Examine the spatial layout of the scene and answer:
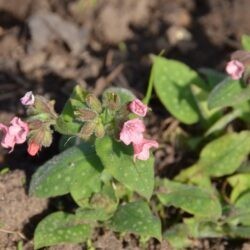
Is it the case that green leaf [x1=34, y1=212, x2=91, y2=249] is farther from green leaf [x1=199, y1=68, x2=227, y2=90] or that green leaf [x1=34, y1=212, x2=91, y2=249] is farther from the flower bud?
green leaf [x1=199, y1=68, x2=227, y2=90]

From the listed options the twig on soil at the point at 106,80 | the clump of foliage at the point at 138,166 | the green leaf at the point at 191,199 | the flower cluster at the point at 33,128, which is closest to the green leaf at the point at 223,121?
the clump of foliage at the point at 138,166

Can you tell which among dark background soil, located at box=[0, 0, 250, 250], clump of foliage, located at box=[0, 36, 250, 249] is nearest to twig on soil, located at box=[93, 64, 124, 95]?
dark background soil, located at box=[0, 0, 250, 250]

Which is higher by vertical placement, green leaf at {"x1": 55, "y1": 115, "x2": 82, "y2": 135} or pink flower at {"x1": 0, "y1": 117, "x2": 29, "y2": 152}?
pink flower at {"x1": 0, "y1": 117, "x2": 29, "y2": 152}

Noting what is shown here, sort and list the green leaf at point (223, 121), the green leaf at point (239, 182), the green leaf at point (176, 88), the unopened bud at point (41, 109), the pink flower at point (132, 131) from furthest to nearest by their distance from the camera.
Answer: the green leaf at point (176, 88) < the green leaf at point (223, 121) < the green leaf at point (239, 182) < the unopened bud at point (41, 109) < the pink flower at point (132, 131)

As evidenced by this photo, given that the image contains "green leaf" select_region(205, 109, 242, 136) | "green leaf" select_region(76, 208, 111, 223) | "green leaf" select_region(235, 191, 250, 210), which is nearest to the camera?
"green leaf" select_region(76, 208, 111, 223)

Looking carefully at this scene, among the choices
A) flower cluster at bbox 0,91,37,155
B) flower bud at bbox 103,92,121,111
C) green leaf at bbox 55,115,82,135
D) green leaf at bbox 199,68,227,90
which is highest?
flower bud at bbox 103,92,121,111

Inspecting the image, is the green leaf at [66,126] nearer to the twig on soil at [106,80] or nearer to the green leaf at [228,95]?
the green leaf at [228,95]
